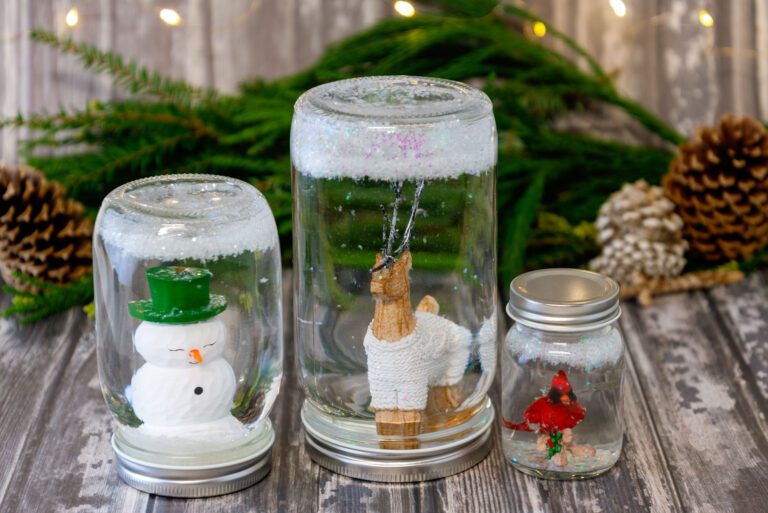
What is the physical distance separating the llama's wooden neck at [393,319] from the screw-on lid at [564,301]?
12cm

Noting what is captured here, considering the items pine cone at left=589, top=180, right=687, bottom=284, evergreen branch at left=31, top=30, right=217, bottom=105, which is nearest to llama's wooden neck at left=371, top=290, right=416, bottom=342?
pine cone at left=589, top=180, right=687, bottom=284

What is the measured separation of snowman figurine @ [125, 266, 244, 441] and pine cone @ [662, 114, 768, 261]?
0.79 m

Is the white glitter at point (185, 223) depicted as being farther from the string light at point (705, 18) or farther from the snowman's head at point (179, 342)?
the string light at point (705, 18)

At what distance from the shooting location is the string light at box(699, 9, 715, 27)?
70.3 inches

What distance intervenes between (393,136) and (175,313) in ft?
0.87

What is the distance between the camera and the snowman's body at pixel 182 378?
3.40 feet

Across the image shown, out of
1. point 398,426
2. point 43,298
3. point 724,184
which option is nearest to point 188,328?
point 398,426

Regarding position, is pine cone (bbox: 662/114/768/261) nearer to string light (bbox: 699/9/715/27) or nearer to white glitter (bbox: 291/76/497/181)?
string light (bbox: 699/9/715/27)

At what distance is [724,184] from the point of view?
1533 mm

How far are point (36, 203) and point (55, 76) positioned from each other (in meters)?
0.42

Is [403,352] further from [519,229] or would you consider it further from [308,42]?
[308,42]

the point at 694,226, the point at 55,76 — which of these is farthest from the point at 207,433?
the point at 55,76

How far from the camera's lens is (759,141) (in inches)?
60.7

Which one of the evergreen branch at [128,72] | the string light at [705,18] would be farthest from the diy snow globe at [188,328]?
the string light at [705,18]
